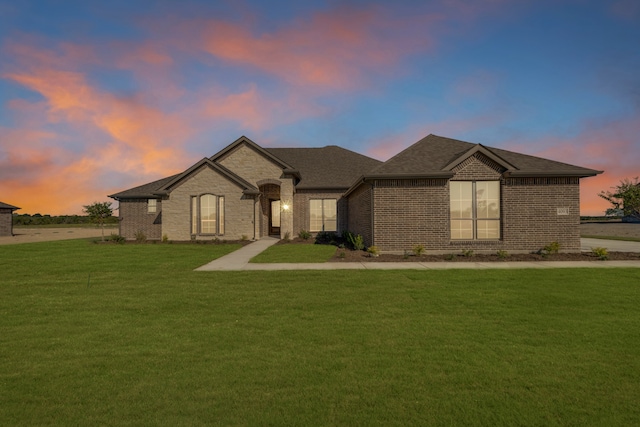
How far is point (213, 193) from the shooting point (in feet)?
78.0

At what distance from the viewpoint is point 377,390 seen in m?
3.84

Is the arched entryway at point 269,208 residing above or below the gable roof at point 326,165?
below

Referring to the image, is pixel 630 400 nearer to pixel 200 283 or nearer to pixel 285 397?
pixel 285 397

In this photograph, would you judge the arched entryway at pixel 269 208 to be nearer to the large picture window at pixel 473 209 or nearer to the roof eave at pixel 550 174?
the large picture window at pixel 473 209

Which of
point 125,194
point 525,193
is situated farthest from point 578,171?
point 125,194

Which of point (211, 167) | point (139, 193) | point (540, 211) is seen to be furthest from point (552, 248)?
point (139, 193)

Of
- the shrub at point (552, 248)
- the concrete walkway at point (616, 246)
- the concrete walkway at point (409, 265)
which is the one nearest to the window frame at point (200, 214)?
the concrete walkway at point (409, 265)

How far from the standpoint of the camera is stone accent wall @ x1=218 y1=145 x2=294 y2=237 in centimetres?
2558

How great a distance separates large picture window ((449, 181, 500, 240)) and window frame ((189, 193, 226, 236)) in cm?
1567

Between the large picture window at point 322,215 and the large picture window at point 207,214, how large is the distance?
6992 mm

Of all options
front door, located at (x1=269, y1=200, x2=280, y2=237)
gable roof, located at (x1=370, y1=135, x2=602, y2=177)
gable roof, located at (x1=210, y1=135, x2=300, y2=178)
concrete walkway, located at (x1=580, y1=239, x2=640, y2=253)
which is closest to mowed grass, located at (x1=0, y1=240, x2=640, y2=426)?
gable roof, located at (x1=370, y1=135, x2=602, y2=177)

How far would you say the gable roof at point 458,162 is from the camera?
1522 cm

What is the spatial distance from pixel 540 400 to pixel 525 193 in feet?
47.3

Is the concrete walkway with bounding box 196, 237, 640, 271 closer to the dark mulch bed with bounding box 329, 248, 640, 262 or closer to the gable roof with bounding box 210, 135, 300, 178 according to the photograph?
the dark mulch bed with bounding box 329, 248, 640, 262
